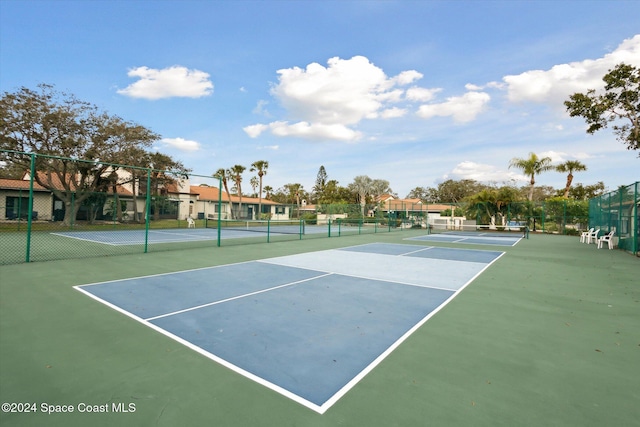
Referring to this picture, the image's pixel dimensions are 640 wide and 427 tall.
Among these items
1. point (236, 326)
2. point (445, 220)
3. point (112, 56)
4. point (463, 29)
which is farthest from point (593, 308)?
point (445, 220)

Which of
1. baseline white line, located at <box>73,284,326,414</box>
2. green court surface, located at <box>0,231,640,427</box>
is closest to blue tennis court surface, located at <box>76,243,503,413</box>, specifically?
baseline white line, located at <box>73,284,326,414</box>

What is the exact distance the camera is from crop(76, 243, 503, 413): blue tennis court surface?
2.91 m

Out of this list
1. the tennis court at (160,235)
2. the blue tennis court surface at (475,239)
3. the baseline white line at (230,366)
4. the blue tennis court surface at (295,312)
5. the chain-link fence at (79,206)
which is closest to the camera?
the baseline white line at (230,366)

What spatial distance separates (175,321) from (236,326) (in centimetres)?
89

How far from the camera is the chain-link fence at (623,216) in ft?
39.0

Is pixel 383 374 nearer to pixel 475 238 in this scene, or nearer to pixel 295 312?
pixel 295 312

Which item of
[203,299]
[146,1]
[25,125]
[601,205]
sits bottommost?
[203,299]

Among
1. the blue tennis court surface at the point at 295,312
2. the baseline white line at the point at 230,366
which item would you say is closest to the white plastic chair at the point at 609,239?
the blue tennis court surface at the point at 295,312

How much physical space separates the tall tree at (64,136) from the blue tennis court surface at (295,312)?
17.3 m

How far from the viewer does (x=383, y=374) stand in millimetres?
2812

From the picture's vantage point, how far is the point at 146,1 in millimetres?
11859

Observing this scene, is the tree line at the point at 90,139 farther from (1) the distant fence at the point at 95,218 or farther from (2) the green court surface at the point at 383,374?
(2) the green court surface at the point at 383,374

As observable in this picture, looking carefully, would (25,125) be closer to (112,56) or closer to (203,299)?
(112,56)

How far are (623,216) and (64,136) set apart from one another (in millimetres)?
33961
